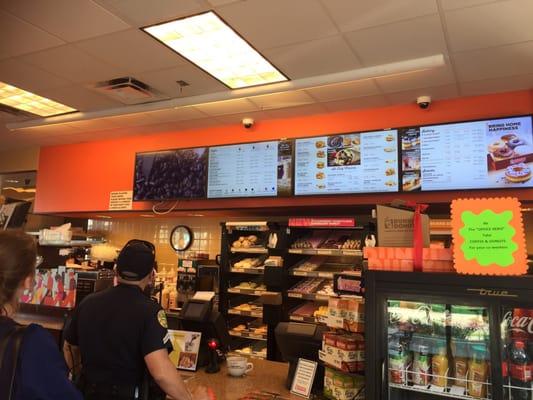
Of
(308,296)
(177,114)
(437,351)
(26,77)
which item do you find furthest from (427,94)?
(26,77)

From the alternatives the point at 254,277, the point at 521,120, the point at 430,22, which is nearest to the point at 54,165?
the point at 254,277

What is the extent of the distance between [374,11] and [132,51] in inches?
70.1

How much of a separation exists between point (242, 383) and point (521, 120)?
303 centimetres

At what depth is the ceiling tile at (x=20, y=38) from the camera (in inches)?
117

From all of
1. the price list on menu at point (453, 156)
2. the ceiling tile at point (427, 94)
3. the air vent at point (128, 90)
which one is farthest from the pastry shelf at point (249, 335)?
the ceiling tile at point (427, 94)

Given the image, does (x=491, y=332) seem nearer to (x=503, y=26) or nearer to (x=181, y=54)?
(x=503, y=26)

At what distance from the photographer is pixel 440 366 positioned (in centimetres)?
186

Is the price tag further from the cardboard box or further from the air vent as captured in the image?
the air vent

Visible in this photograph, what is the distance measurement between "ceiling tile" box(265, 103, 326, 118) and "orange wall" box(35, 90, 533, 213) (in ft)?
0.29

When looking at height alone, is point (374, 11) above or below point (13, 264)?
above

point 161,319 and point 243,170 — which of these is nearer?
point 161,319

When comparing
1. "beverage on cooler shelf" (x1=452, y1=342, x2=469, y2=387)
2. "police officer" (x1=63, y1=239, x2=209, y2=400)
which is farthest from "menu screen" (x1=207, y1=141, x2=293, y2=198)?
"beverage on cooler shelf" (x1=452, y1=342, x2=469, y2=387)

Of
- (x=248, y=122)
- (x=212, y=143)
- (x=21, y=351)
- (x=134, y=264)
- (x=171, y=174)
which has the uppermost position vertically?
(x=248, y=122)

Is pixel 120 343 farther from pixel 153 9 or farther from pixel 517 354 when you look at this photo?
pixel 153 9
